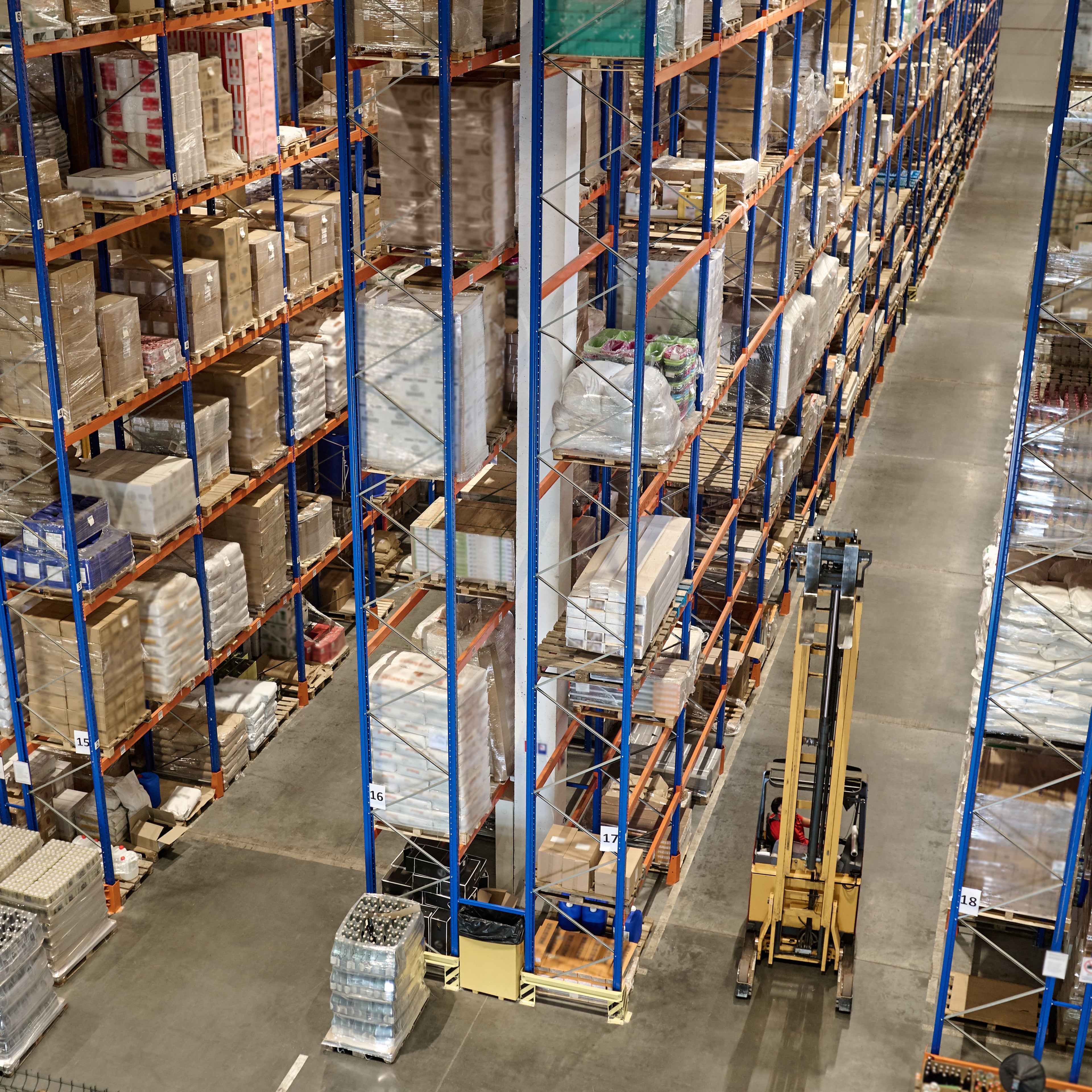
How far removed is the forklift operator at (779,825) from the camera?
10734mm

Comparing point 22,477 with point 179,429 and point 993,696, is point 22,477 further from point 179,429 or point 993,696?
point 993,696

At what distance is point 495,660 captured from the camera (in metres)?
9.94

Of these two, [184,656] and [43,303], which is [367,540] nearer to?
[184,656]

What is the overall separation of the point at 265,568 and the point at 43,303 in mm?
4004

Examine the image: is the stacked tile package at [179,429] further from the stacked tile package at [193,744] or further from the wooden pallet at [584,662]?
the wooden pallet at [584,662]

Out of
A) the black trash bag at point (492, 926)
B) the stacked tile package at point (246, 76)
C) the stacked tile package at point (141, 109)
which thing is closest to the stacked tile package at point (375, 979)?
the black trash bag at point (492, 926)

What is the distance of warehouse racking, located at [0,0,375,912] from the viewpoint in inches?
367

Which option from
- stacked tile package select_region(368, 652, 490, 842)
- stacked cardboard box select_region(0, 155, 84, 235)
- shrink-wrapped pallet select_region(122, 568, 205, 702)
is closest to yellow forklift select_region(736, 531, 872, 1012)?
stacked tile package select_region(368, 652, 490, 842)

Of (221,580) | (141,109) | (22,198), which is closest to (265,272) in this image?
(141,109)

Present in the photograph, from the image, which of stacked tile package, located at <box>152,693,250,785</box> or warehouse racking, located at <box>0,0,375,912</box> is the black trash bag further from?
stacked tile package, located at <box>152,693,250,785</box>

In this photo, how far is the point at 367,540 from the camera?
1462 centimetres

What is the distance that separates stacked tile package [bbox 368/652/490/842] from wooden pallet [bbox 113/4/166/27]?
4.68 m

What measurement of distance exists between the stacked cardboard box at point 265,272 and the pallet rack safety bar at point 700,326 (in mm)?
3054

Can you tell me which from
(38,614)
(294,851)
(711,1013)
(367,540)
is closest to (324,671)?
(367,540)
